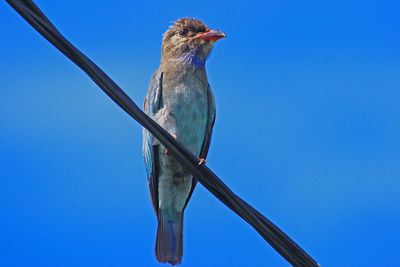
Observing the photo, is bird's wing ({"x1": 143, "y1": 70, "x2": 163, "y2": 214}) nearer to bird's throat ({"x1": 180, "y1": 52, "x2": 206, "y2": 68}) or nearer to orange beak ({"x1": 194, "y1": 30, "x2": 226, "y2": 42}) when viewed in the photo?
bird's throat ({"x1": 180, "y1": 52, "x2": 206, "y2": 68})

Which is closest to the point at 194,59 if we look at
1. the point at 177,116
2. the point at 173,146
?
the point at 177,116

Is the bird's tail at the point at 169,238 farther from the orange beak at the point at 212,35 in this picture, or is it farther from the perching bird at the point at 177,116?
the orange beak at the point at 212,35

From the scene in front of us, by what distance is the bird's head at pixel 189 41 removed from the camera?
6.55 m

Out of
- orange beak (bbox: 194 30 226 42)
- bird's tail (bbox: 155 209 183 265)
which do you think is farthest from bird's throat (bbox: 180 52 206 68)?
bird's tail (bbox: 155 209 183 265)

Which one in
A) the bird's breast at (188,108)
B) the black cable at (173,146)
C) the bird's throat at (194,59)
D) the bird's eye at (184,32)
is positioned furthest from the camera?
the bird's eye at (184,32)

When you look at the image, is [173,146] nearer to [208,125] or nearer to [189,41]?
[208,125]

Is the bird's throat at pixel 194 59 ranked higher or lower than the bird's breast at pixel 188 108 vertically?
higher

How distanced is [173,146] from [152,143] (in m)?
2.32

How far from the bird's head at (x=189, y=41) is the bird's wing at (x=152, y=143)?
0.34 metres

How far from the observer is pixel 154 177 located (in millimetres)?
6289

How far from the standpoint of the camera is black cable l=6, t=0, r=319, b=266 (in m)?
3.02

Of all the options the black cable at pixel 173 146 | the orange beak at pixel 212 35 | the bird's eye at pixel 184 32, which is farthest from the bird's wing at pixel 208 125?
the black cable at pixel 173 146

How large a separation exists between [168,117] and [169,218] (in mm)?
1407

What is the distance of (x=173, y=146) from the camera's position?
3.85 meters
